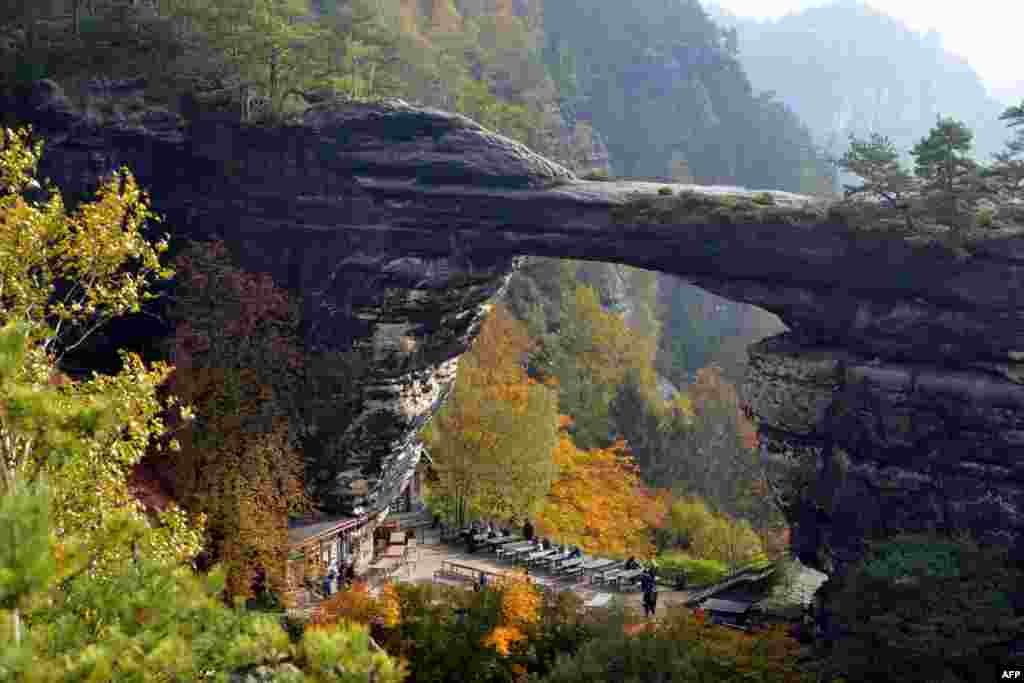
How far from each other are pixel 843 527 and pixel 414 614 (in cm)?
1024

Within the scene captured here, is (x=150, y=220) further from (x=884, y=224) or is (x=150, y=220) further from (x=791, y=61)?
(x=791, y=61)

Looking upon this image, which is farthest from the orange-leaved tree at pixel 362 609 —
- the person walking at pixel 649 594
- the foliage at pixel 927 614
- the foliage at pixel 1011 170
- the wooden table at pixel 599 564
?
the foliage at pixel 1011 170

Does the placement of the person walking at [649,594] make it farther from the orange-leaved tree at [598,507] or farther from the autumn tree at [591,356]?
the autumn tree at [591,356]

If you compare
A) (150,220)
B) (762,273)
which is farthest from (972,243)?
(150,220)

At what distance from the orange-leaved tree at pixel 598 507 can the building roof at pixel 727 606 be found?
11.8 metres

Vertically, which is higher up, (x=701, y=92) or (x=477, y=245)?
(x=701, y=92)

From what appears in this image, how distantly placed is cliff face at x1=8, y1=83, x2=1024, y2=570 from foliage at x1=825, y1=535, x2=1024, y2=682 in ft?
6.37

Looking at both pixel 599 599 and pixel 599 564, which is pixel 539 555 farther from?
pixel 599 599

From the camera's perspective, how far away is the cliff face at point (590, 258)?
20.4 m

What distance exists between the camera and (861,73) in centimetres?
16788

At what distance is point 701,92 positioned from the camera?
7769 cm

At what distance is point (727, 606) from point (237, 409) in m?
13.2

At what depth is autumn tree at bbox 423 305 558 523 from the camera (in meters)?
31.9

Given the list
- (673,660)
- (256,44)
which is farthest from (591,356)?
(673,660)
